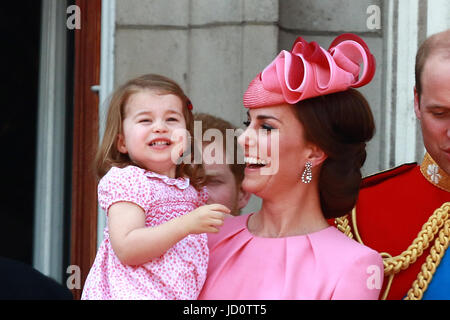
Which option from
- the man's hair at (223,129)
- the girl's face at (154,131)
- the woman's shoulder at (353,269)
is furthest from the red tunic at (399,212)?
the girl's face at (154,131)

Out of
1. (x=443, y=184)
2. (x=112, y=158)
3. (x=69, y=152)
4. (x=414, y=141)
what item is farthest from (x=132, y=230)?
(x=69, y=152)

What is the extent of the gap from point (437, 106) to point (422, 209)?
38cm

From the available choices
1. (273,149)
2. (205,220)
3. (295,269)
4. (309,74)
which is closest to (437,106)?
(309,74)

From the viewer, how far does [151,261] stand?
2.44 meters

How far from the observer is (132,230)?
Answer: 2.39m

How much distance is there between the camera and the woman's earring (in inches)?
101

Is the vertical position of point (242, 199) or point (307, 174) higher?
point (307, 174)

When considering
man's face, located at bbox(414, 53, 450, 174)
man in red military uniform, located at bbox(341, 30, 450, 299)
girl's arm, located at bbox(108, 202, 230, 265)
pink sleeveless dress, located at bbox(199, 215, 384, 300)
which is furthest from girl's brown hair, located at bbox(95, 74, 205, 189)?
man's face, located at bbox(414, 53, 450, 174)

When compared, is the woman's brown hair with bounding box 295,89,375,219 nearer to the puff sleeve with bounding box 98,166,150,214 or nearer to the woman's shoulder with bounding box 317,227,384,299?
the woman's shoulder with bounding box 317,227,384,299

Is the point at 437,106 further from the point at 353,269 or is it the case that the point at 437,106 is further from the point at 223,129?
the point at 223,129

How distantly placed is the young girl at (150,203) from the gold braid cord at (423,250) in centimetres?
60

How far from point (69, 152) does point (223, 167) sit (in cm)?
200

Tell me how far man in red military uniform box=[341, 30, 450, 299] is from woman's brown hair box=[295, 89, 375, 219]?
6.9 inches

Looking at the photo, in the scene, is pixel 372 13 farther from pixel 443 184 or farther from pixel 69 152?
pixel 69 152
